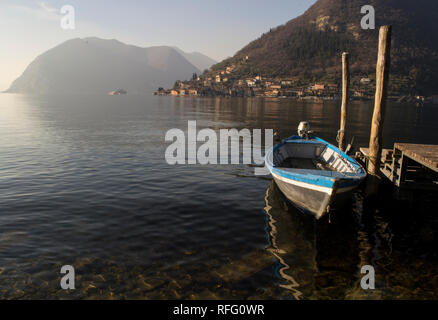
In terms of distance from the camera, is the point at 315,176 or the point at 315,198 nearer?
the point at 315,176

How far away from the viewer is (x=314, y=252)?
10.2 m

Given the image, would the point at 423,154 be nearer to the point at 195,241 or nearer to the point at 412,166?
the point at 412,166

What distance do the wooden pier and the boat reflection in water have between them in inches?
151

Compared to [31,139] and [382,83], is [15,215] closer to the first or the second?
[382,83]

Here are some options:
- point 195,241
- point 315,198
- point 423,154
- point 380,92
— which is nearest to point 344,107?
point 380,92

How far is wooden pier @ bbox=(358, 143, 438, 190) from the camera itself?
13.1 m

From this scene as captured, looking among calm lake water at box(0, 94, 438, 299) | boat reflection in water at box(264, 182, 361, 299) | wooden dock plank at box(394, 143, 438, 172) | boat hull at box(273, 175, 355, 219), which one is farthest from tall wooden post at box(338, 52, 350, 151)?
boat hull at box(273, 175, 355, 219)

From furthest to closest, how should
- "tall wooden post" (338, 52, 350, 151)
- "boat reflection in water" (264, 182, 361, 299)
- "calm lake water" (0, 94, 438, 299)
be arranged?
"tall wooden post" (338, 52, 350, 151) → "boat reflection in water" (264, 182, 361, 299) → "calm lake water" (0, 94, 438, 299)

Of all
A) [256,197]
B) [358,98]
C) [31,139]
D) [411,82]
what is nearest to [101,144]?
[31,139]

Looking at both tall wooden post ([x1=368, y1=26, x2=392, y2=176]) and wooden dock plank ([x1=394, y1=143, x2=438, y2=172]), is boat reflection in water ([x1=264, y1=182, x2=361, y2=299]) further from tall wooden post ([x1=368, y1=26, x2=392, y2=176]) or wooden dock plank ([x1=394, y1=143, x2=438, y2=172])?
wooden dock plank ([x1=394, y1=143, x2=438, y2=172])

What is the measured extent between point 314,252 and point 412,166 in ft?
35.7

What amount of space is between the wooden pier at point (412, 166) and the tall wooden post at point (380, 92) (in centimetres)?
104

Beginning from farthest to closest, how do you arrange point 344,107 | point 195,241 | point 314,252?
point 344,107 < point 195,241 < point 314,252

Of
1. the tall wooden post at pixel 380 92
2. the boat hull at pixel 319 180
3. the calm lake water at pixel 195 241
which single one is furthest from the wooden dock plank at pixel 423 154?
the calm lake water at pixel 195 241
